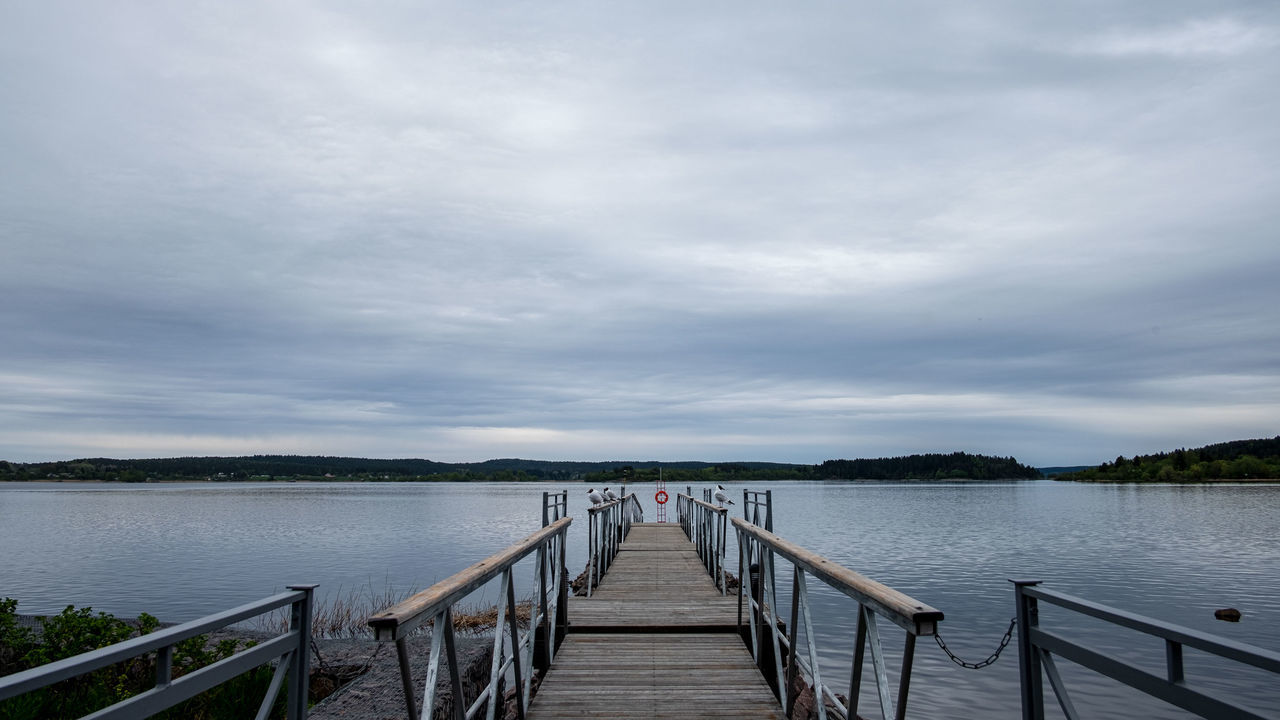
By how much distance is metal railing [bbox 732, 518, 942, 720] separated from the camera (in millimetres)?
3361

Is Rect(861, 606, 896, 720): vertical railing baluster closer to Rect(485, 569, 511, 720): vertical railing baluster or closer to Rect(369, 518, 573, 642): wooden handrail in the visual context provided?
Rect(369, 518, 573, 642): wooden handrail

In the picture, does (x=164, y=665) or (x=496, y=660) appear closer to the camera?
(x=164, y=665)

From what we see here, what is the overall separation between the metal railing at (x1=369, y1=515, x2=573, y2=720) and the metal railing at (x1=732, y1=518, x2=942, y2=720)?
5.92ft

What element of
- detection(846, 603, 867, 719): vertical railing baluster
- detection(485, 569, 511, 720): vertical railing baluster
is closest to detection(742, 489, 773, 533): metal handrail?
detection(485, 569, 511, 720): vertical railing baluster

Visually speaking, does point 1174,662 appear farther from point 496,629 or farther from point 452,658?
point 496,629

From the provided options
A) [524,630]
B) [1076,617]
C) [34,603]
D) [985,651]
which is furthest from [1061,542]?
[34,603]

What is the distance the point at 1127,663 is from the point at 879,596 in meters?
1.24

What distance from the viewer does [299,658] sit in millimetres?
3617

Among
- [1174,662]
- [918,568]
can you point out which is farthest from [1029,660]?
[918,568]

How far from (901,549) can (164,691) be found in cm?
3309

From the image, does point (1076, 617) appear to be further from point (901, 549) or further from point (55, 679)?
point (55, 679)

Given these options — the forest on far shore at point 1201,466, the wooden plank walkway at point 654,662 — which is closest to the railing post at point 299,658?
the wooden plank walkway at point 654,662

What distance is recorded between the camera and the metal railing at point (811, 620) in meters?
3.36

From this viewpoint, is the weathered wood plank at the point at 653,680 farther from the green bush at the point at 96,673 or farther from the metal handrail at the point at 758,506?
the green bush at the point at 96,673
